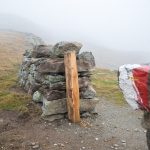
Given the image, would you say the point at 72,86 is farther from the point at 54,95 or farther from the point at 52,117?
the point at 52,117

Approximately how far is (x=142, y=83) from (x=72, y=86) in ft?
19.0

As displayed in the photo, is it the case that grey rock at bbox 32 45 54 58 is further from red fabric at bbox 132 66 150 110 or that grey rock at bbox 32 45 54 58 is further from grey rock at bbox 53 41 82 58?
red fabric at bbox 132 66 150 110

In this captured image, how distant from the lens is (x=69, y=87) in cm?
1320

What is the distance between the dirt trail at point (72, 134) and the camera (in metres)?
11.2

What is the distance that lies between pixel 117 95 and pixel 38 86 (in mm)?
6754

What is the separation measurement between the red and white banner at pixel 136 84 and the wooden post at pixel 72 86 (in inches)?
198

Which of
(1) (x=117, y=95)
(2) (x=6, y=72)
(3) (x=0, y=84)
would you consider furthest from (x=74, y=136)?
(2) (x=6, y=72)

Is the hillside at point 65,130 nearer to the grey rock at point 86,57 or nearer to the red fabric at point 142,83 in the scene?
the grey rock at point 86,57

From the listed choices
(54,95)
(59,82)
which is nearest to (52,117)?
(54,95)

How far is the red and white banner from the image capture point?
7508 mm

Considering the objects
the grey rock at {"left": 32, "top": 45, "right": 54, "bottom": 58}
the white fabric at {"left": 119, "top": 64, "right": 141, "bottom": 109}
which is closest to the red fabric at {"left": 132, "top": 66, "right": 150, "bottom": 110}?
the white fabric at {"left": 119, "top": 64, "right": 141, "bottom": 109}

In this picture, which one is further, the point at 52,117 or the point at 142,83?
the point at 52,117

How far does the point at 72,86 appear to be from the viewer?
13.1 m

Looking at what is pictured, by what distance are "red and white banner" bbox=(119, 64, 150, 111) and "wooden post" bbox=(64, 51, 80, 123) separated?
503 cm
